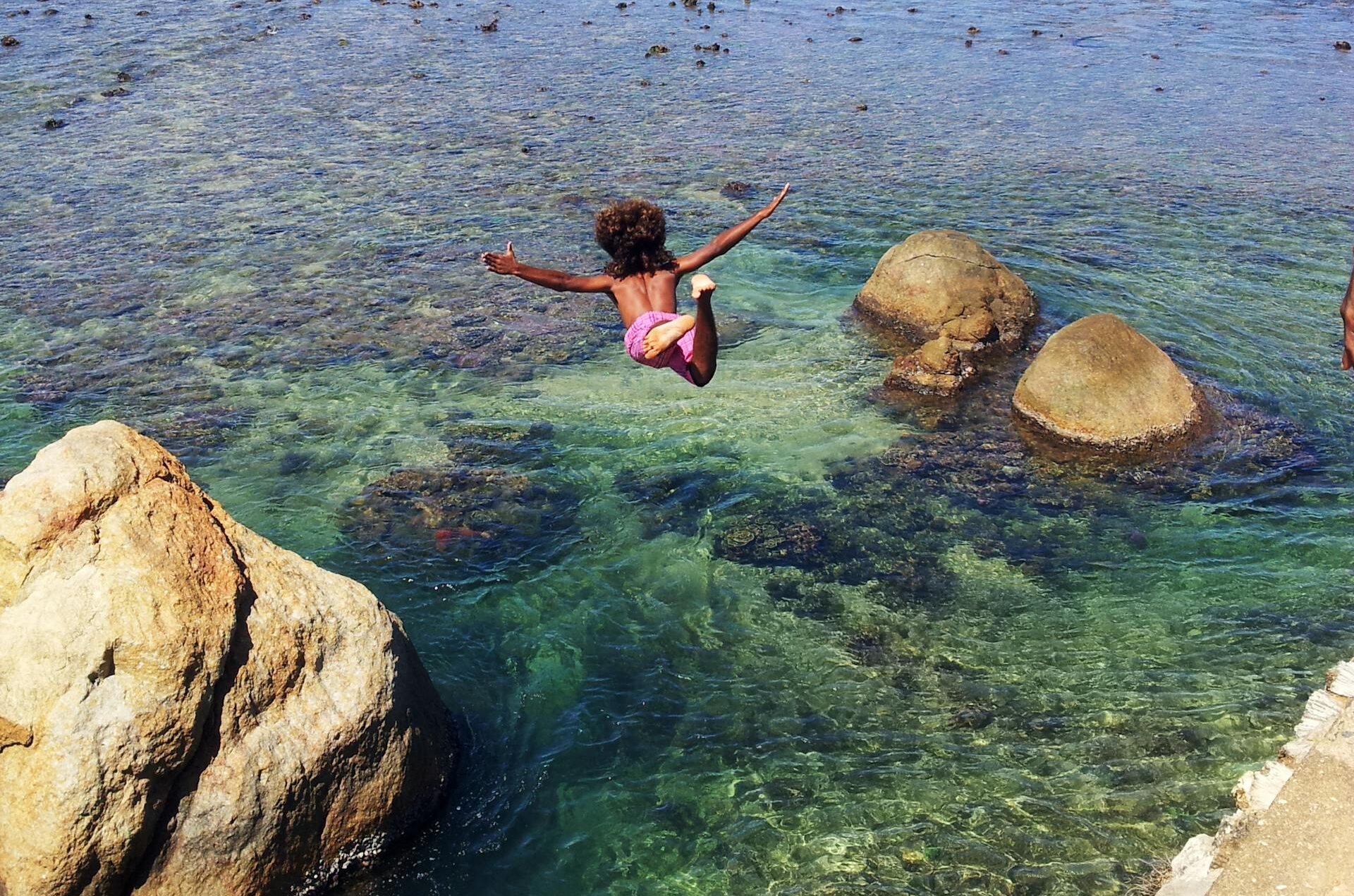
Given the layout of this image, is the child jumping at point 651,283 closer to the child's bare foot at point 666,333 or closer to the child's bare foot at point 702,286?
the child's bare foot at point 666,333

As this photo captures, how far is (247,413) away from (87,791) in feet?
26.2

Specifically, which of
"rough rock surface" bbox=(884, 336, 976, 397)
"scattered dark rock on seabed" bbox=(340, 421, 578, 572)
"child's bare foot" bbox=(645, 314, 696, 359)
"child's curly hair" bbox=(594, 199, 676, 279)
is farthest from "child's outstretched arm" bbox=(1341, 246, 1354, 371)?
"rough rock surface" bbox=(884, 336, 976, 397)

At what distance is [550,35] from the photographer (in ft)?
112

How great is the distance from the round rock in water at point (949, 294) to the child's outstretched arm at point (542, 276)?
286 inches

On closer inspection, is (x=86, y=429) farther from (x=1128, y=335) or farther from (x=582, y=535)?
(x=1128, y=335)

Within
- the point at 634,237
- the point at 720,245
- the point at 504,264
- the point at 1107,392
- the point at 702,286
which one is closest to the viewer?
the point at 702,286

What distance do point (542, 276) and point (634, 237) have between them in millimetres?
1047

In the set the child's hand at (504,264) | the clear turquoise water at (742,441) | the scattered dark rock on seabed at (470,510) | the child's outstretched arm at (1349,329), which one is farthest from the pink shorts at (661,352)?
the child's outstretched arm at (1349,329)

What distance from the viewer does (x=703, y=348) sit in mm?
9102

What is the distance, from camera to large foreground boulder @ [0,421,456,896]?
6.63 m

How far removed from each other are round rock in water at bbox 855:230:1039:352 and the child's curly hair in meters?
6.97

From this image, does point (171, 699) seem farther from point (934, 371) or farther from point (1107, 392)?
point (1107, 392)

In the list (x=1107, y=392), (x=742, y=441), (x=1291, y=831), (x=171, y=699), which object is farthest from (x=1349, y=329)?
(x=742, y=441)

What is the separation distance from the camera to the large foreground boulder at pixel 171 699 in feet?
21.7
